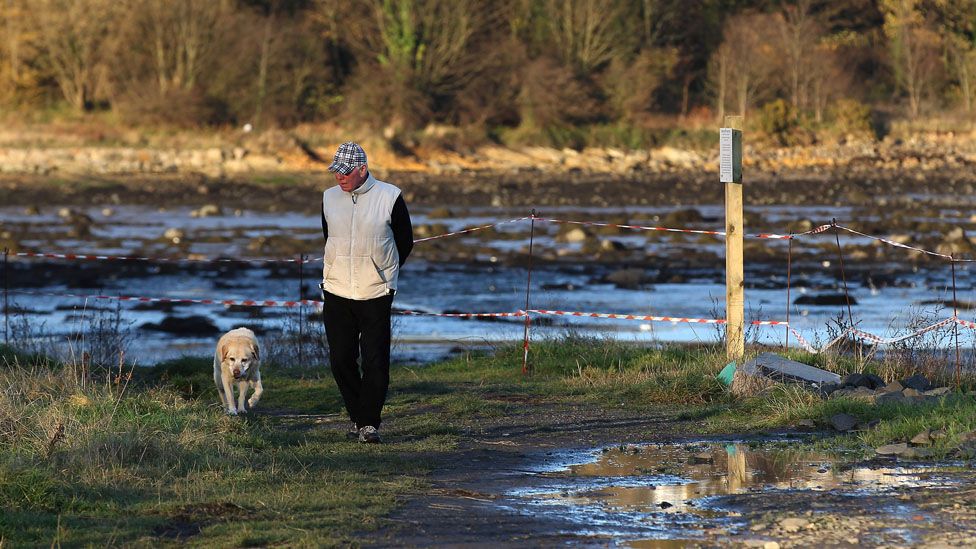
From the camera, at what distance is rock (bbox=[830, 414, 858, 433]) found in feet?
32.6

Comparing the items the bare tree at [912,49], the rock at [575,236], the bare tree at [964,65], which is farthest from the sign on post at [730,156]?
the bare tree at [964,65]

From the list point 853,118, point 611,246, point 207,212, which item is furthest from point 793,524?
point 853,118

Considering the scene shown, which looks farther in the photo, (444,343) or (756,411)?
(444,343)

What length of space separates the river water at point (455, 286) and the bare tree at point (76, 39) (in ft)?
70.1

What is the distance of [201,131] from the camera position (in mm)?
57719

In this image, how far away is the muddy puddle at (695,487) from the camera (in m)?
7.07

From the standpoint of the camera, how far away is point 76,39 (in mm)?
59344

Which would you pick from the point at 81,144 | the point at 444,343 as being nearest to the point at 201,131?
the point at 81,144

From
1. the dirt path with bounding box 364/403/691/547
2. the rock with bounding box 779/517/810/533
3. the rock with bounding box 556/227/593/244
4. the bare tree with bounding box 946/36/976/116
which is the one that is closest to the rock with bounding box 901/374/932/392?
the dirt path with bounding box 364/403/691/547

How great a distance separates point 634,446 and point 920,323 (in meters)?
4.84

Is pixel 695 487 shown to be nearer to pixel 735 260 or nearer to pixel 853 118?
pixel 735 260

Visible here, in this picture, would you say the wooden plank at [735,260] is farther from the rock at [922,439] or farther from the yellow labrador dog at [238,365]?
the yellow labrador dog at [238,365]

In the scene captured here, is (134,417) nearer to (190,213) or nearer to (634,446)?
(634,446)

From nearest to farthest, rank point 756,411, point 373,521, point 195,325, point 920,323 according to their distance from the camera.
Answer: point 373,521 → point 756,411 → point 920,323 → point 195,325
